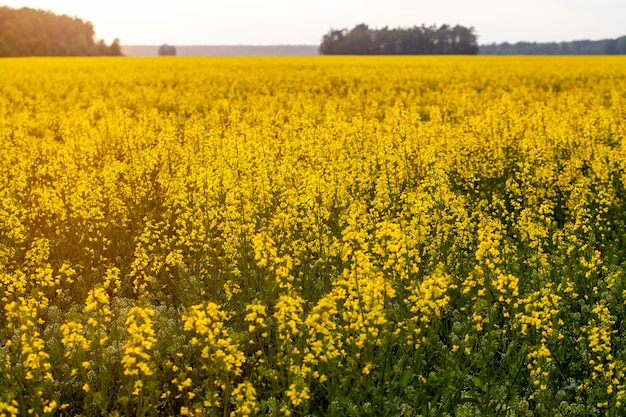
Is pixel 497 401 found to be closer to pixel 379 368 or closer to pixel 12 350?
pixel 379 368

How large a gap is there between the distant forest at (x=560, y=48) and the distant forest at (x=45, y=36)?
5664 centimetres

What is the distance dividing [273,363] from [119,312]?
5.05 ft

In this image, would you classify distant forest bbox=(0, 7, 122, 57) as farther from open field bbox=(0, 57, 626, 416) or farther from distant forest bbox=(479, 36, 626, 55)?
open field bbox=(0, 57, 626, 416)

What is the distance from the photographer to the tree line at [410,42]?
279ft

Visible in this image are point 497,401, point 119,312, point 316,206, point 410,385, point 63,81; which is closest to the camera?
point 497,401

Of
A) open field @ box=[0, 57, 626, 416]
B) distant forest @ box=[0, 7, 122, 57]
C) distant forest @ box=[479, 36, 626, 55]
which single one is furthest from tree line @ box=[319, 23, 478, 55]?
open field @ box=[0, 57, 626, 416]

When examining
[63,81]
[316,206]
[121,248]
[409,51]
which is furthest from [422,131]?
[409,51]

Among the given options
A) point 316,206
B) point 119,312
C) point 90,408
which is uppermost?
point 316,206

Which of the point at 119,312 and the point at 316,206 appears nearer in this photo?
the point at 119,312

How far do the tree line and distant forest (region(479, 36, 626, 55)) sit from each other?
56.4ft

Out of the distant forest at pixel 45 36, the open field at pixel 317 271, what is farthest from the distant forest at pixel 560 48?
the open field at pixel 317 271

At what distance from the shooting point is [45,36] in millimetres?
75000

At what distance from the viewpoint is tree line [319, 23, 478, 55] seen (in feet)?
279

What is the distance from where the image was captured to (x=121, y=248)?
767 centimetres
